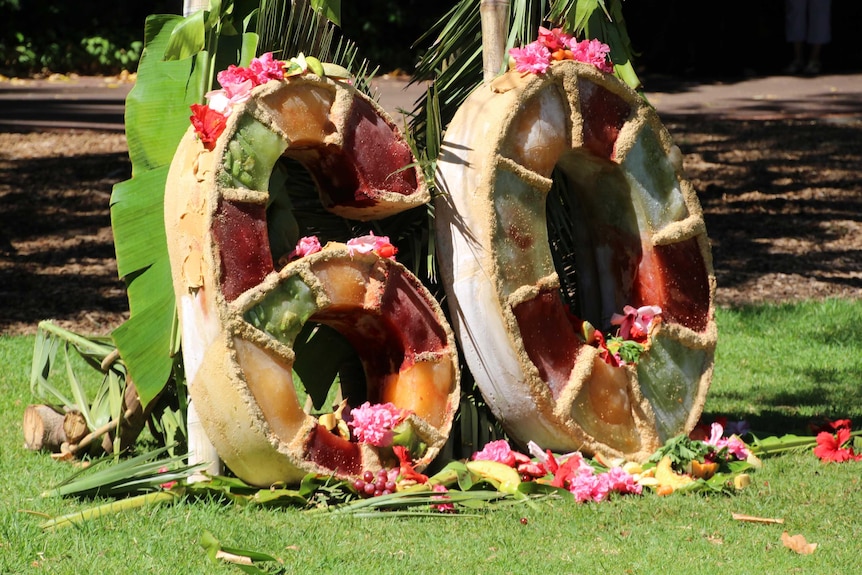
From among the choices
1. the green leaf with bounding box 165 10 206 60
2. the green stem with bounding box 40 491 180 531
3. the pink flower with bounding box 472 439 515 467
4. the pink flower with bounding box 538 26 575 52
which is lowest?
the pink flower with bounding box 472 439 515 467

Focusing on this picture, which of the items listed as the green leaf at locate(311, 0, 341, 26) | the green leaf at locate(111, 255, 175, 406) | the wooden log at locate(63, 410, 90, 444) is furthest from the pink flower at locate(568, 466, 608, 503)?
the wooden log at locate(63, 410, 90, 444)

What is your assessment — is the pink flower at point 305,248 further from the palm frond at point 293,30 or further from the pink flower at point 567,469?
the pink flower at point 567,469

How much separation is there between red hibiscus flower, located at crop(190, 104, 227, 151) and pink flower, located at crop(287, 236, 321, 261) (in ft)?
1.59

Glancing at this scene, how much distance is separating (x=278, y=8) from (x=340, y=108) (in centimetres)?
53

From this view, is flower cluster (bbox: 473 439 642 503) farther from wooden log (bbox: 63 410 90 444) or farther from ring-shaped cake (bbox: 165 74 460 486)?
wooden log (bbox: 63 410 90 444)

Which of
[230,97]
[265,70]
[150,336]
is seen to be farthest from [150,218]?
[265,70]

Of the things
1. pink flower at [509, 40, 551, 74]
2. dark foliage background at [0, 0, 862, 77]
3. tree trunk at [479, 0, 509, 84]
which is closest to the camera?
pink flower at [509, 40, 551, 74]

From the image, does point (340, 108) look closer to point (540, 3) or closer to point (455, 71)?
point (455, 71)

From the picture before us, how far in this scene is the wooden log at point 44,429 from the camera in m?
5.05

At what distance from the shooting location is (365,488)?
434cm

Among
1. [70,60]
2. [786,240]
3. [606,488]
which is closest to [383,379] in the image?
[606,488]

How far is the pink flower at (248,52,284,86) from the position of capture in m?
4.36

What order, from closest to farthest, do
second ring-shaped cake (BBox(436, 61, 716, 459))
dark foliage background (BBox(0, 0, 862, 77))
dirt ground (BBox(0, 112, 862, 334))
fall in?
1. second ring-shaped cake (BBox(436, 61, 716, 459))
2. dirt ground (BBox(0, 112, 862, 334))
3. dark foliage background (BBox(0, 0, 862, 77))

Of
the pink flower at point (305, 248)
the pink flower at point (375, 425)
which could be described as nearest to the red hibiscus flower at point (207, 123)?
the pink flower at point (305, 248)
